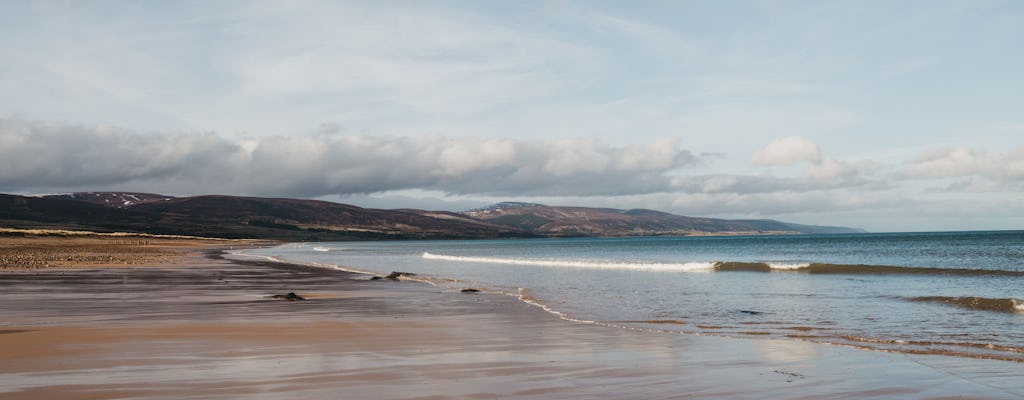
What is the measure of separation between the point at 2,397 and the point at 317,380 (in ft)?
12.0

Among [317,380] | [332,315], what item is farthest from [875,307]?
[317,380]

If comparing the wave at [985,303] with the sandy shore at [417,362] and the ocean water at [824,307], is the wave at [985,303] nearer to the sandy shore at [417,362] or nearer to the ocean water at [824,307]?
the ocean water at [824,307]

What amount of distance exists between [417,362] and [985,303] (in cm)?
1933

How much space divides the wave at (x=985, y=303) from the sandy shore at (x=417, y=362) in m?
10.9

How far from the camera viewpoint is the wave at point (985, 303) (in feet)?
69.0

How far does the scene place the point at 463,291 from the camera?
29.3m

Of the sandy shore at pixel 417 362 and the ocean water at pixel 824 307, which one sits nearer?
the sandy shore at pixel 417 362

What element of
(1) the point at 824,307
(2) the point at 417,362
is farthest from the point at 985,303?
(2) the point at 417,362

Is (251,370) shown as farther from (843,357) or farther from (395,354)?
(843,357)

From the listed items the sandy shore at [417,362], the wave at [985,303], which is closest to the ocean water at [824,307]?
the wave at [985,303]

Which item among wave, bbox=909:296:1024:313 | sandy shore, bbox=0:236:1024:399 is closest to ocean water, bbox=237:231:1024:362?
wave, bbox=909:296:1024:313

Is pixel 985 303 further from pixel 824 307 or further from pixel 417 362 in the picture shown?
pixel 417 362

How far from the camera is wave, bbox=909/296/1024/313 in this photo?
21.0m

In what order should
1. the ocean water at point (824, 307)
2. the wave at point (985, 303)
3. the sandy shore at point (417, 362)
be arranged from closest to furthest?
1. the sandy shore at point (417, 362)
2. the ocean water at point (824, 307)
3. the wave at point (985, 303)
